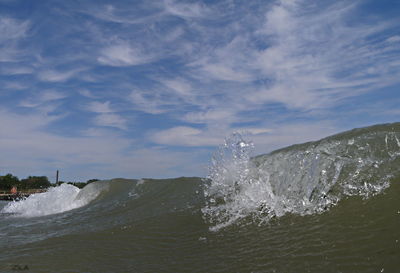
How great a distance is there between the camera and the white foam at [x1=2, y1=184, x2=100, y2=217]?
12594mm

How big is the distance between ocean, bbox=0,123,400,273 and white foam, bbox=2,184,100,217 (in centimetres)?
501

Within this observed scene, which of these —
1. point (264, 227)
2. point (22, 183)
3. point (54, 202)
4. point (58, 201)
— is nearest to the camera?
point (264, 227)

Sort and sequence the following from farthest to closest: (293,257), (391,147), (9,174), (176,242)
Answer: (9,174) < (391,147) < (176,242) < (293,257)

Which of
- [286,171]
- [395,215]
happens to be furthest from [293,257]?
[286,171]

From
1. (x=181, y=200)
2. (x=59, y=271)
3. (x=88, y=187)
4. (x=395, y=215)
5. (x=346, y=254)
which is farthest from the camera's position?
(x=88, y=187)

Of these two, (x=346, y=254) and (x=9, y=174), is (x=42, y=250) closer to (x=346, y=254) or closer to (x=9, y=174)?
(x=346, y=254)

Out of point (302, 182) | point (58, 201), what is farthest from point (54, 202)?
point (302, 182)

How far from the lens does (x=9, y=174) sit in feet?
217

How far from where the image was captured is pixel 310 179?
17.5 ft

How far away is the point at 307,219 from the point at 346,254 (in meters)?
1.16

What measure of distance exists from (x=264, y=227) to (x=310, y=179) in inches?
44.3

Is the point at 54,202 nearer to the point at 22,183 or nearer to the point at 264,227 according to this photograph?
the point at 264,227

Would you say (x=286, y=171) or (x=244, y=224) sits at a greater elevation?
(x=286, y=171)

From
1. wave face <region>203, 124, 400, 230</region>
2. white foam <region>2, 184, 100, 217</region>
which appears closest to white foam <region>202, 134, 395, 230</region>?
wave face <region>203, 124, 400, 230</region>
